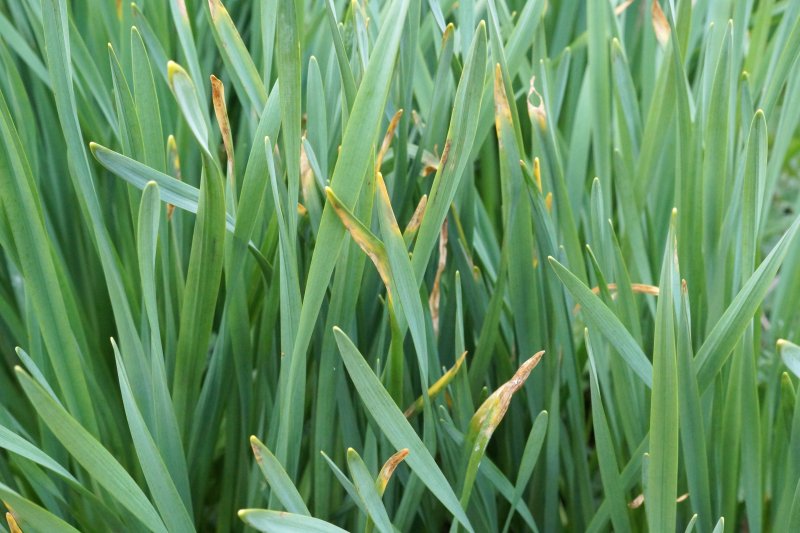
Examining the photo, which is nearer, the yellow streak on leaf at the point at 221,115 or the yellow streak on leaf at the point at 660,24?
the yellow streak on leaf at the point at 221,115

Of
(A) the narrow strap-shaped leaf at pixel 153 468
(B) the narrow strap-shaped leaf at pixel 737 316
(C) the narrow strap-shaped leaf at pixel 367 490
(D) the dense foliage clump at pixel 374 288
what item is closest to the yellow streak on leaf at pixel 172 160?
(D) the dense foliage clump at pixel 374 288

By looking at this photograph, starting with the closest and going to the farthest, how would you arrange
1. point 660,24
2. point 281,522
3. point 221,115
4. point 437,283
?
1. point 281,522
2. point 221,115
3. point 437,283
4. point 660,24

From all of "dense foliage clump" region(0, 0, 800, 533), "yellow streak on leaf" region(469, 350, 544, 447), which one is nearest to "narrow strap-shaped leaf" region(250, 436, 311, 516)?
"dense foliage clump" region(0, 0, 800, 533)

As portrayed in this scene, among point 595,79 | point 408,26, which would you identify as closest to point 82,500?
point 408,26

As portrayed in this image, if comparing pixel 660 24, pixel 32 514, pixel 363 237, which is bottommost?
pixel 32 514

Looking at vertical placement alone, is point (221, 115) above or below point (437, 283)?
above

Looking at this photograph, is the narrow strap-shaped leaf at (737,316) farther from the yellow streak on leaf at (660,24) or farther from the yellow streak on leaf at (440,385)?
the yellow streak on leaf at (660,24)

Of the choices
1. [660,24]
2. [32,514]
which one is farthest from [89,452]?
[660,24]

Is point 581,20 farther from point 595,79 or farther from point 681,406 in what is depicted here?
point 681,406

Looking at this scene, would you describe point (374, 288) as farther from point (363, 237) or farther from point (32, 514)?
point (32, 514)

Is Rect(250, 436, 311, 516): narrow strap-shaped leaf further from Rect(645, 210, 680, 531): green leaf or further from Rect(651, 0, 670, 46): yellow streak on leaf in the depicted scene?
Rect(651, 0, 670, 46): yellow streak on leaf

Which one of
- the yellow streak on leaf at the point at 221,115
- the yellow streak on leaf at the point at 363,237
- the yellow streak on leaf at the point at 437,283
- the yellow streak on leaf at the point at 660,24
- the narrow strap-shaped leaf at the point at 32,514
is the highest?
the yellow streak on leaf at the point at 660,24

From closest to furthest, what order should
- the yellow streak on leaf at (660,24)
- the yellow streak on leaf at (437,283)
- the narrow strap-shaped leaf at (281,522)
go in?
1. the narrow strap-shaped leaf at (281,522)
2. the yellow streak on leaf at (437,283)
3. the yellow streak on leaf at (660,24)
